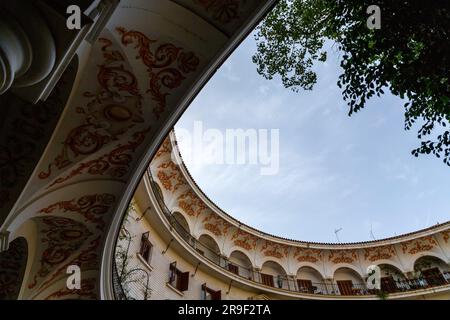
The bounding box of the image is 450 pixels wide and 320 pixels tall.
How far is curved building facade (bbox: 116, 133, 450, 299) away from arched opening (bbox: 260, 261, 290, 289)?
2.1 inches

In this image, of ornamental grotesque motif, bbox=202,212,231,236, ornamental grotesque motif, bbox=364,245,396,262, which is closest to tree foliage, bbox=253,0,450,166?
ornamental grotesque motif, bbox=202,212,231,236

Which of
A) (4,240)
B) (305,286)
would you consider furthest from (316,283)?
(4,240)

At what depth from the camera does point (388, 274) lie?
58.7 feet

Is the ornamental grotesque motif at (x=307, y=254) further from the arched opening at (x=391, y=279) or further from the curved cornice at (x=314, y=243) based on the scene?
the arched opening at (x=391, y=279)

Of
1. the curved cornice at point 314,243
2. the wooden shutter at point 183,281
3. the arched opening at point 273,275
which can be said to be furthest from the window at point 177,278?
the arched opening at point 273,275

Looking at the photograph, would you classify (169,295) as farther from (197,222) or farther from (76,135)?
(76,135)

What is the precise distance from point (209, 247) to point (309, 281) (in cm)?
642

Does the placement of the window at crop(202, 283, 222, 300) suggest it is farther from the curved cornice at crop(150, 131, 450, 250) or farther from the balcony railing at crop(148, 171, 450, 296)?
the curved cornice at crop(150, 131, 450, 250)

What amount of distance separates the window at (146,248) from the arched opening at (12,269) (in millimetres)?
4080

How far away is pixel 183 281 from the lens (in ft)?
40.4

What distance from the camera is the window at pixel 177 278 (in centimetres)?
1210

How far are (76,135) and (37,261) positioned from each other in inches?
133

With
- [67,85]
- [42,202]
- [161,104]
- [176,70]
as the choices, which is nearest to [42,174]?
[42,202]

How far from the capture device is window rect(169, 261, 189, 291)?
39.7 ft
